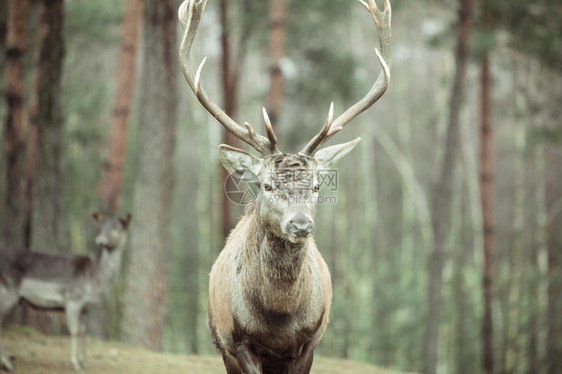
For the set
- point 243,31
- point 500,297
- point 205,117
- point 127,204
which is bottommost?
point 500,297

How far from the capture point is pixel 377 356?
68.7ft

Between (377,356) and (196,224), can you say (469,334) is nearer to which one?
(377,356)

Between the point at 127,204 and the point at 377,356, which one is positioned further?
the point at 377,356

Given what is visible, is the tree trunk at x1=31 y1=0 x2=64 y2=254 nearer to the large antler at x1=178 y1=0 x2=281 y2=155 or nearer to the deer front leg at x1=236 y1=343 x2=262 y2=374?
the large antler at x1=178 y1=0 x2=281 y2=155

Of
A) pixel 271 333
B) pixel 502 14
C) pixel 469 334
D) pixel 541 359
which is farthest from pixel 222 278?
pixel 469 334

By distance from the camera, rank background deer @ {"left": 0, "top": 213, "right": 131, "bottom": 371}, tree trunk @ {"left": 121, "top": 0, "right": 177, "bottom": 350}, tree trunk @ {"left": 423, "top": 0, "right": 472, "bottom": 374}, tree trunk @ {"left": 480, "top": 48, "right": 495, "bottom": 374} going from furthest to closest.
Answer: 1. tree trunk @ {"left": 480, "top": 48, "right": 495, "bottom": 374}
2. tree trunk @ {"left": 423, "top": 0, "right": 472, "bottom": 374}
3. tree trunk @ {"left": 121, "top": 0, "right": 177, "bottom": 350}
4. background deer @ {"left": 0, "top": 213, "right": 131, "bottom": 371}

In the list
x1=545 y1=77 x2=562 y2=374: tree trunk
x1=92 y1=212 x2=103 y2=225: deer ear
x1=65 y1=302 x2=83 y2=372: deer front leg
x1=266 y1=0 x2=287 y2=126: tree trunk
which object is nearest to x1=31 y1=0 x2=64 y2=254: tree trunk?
x1=92 y1=212 x2=103 y2=225: deer ear

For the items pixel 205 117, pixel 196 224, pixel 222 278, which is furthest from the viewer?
pixel 196 224

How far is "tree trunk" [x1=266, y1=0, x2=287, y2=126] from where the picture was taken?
11883 mm

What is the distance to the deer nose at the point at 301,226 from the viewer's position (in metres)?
4.36

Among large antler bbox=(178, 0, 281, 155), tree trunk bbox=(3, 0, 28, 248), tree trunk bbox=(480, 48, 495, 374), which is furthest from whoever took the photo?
A: tree trunk bbox=(480, 48, 495, 374)

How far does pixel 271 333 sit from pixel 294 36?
13.4m

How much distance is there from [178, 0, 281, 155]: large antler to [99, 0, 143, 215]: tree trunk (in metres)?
6.02

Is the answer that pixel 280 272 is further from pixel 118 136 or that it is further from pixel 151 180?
pixel 118 136
